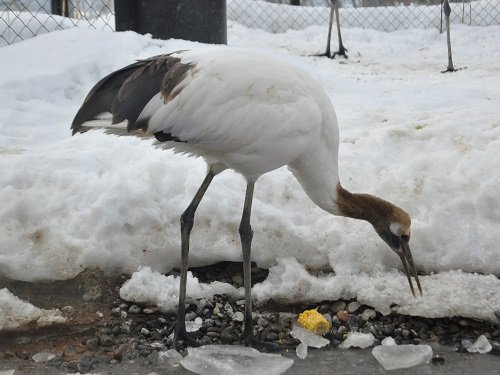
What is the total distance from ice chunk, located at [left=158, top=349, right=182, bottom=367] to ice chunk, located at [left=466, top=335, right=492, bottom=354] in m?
1.40

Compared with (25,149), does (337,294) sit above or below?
below

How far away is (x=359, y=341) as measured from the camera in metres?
3.66

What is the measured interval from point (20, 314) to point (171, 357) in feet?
2.71

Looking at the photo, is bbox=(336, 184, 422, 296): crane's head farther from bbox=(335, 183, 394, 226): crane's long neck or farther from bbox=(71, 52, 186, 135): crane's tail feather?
bbox=(71, 52, 186, 135): crane's tail feather

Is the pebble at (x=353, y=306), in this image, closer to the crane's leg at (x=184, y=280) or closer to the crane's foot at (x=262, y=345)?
the crane's foot at (x=262, y=345)

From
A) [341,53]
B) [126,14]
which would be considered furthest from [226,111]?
[341,53]

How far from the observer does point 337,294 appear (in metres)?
4.04

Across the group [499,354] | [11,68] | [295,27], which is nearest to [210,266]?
[499,354]

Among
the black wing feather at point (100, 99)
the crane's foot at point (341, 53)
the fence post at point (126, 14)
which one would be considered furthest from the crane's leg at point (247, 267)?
the crane's foot at point (341, 53)

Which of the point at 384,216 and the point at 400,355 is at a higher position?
the point at 384,216

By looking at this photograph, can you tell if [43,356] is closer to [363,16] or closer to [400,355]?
[400,355]

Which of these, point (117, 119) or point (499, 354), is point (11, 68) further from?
point (499, 354)

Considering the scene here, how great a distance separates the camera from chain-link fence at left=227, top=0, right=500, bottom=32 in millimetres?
13812

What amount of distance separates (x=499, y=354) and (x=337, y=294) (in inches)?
34.9
